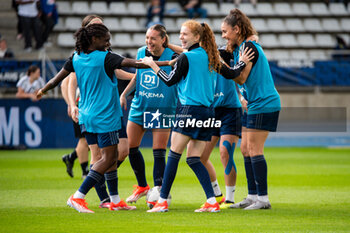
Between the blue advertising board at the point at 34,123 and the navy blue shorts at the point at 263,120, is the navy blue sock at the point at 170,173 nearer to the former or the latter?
the navy blue shorts at the point at 263,120

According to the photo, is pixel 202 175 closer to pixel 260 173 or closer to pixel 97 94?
pixel 260 173

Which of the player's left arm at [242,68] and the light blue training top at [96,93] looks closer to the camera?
the light blue training top at [96,93]

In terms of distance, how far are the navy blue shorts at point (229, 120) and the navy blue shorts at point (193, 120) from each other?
75 cm

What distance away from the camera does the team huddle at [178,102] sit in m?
5.93

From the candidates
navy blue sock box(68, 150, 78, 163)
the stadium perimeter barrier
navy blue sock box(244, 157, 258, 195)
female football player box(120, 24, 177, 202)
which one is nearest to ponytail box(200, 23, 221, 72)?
female football player box(120, 24, 177, 202)

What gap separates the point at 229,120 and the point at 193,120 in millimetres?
940

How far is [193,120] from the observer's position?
19.4 feet

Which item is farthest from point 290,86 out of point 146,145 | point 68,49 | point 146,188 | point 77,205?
point 77,205

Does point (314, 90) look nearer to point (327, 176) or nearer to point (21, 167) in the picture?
point (327, 176)

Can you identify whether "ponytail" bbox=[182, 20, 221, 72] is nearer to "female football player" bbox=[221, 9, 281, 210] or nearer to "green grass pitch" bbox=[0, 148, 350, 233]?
"female football player" bbox=[221, 9, 281, 210]

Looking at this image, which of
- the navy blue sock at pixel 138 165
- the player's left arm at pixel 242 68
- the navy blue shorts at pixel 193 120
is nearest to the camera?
the navy blue shorts at pixel 193 120

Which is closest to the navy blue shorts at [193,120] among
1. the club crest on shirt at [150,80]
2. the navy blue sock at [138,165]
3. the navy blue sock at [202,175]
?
the navy blue sock at [202,175]

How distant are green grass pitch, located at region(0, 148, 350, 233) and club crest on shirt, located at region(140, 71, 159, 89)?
55.4 inches

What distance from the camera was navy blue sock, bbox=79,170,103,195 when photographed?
5918 millimetres
